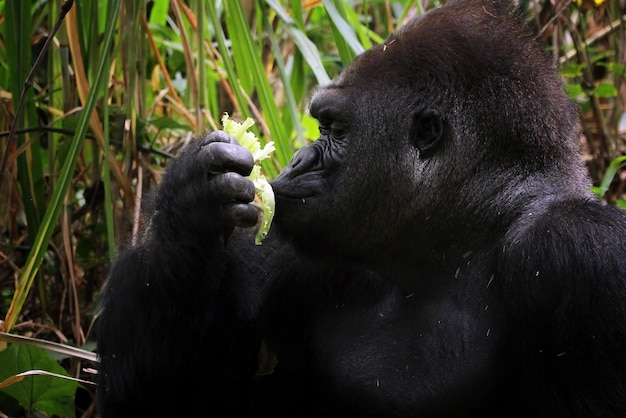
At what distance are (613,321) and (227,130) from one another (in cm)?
114

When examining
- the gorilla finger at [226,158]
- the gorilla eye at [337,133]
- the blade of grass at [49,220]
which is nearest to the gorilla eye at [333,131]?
the gorilla eye at [337,133]

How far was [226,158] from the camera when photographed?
263 cm

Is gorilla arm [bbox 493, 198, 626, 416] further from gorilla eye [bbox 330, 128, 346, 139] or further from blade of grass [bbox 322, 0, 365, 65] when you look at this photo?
blade of grass [bbox 322, 0, 365, 65]

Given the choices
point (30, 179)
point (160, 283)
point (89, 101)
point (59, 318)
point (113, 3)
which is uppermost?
point (113, 3)

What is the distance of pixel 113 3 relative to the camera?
303cm

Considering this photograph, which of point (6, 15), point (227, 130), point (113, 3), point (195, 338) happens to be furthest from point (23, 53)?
point (195, 338)

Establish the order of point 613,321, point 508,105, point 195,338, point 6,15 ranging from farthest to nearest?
point 6,15, point 195,338, point 508,105, point 613,321

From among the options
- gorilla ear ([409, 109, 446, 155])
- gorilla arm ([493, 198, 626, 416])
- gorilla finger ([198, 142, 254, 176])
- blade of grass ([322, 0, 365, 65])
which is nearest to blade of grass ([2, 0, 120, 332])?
gorilla finger ([198, 142, 254, 176])

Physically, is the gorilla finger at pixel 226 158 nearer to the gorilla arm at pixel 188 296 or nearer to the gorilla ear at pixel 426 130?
the gorilla arm at pixel 188 296

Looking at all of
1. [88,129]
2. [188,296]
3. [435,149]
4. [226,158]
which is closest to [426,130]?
[435,149]

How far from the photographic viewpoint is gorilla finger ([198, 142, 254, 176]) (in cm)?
264

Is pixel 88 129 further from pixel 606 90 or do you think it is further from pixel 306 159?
pixel 606 90

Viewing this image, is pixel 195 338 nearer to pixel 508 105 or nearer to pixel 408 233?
pixel 408 233

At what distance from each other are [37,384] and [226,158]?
3.21ft
